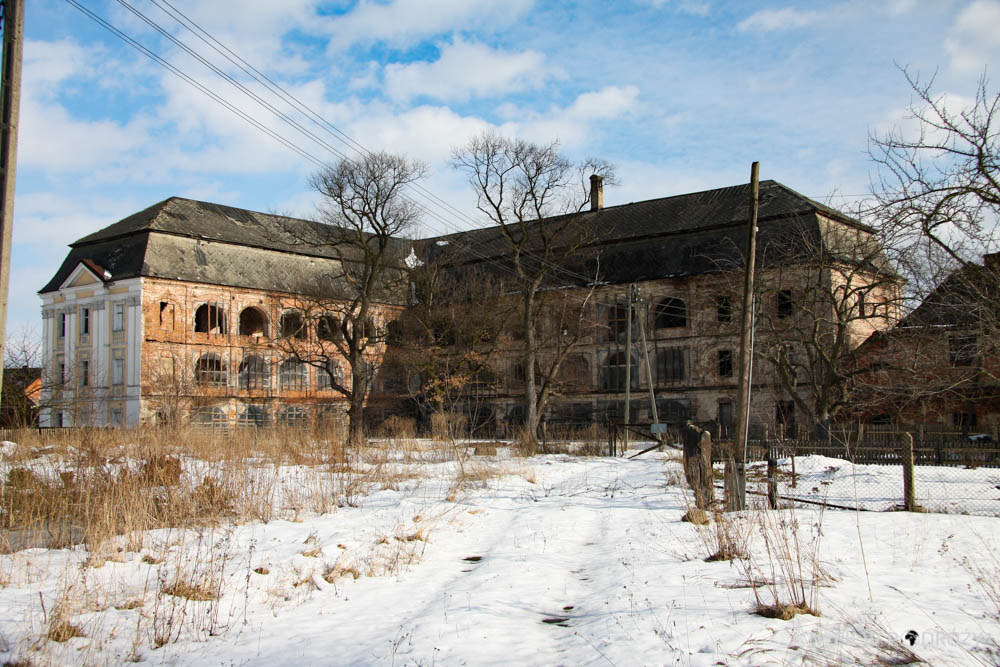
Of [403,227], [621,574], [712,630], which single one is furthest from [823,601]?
[403,227]

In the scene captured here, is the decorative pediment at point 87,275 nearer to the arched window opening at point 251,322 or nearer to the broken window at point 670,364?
the arched window opening at point 251,322

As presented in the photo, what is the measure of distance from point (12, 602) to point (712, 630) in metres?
5.57

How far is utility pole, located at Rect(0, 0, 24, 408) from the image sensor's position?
650 centimetres

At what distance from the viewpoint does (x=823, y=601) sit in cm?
655

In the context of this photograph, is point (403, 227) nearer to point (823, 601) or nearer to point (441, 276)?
point (441, 276)

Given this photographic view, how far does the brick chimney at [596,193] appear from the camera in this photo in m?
50.9

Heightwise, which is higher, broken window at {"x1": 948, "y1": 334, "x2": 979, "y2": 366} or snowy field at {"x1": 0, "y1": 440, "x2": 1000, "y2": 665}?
broken window at {"x1": 948, "y1": 334, "x2": 979, "y2": 366}

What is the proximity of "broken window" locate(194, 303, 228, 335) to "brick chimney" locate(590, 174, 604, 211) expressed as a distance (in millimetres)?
23466

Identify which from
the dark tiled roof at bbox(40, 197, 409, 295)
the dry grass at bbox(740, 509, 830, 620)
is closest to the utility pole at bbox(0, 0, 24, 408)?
the dry grass at bbox(740, 509, 830, 620)

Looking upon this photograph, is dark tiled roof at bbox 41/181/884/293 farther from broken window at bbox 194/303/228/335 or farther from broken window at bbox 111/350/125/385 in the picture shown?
broken window at bbox 111/350/125/385

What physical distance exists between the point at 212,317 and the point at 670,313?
26.1 metres

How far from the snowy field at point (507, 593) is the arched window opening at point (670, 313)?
32.8 metres

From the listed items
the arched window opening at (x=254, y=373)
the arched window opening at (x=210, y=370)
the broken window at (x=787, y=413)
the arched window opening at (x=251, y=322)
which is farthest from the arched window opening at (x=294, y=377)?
the broken window at (x=787, y=413)

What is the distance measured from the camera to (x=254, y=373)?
47438mm
